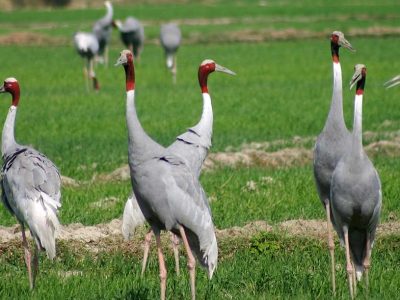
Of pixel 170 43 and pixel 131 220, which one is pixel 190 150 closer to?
pixel 131 220

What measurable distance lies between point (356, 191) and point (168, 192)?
1.37 m

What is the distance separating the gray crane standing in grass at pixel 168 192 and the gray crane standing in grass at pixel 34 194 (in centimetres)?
74

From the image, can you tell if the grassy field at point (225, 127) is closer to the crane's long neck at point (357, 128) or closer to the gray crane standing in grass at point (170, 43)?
the gray crane standing in grass at point (170, 43)

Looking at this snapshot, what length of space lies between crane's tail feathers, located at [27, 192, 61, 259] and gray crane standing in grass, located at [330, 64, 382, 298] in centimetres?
204

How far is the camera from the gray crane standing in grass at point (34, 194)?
25.1ft

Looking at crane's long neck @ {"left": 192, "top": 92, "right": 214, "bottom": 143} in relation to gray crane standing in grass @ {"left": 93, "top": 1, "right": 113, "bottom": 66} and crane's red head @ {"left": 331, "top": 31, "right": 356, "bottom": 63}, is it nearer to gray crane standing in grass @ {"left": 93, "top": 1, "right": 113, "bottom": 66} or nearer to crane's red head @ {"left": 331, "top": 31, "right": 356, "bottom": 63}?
crane's red head @ {"left": 331, "top": 31, "right": 356, "bottom": 63}

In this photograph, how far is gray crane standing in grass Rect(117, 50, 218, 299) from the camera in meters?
7.32

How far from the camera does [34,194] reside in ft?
25.6

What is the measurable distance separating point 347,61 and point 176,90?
6.63 meters

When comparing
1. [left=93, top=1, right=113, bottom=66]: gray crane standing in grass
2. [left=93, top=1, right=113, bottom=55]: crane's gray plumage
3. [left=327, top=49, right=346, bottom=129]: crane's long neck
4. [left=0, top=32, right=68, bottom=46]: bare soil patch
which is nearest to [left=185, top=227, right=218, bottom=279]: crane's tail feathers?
[left=327, top=49, right=346, bottom=129]: crane's long neck

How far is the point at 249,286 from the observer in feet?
25.5

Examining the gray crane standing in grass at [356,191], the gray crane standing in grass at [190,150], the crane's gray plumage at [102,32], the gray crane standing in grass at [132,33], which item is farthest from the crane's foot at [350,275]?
the crane's gray plumage at [102,32]

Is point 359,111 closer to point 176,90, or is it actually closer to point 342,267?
point 342,267

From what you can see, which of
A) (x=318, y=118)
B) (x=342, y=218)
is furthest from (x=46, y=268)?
(x=318, y=118)
